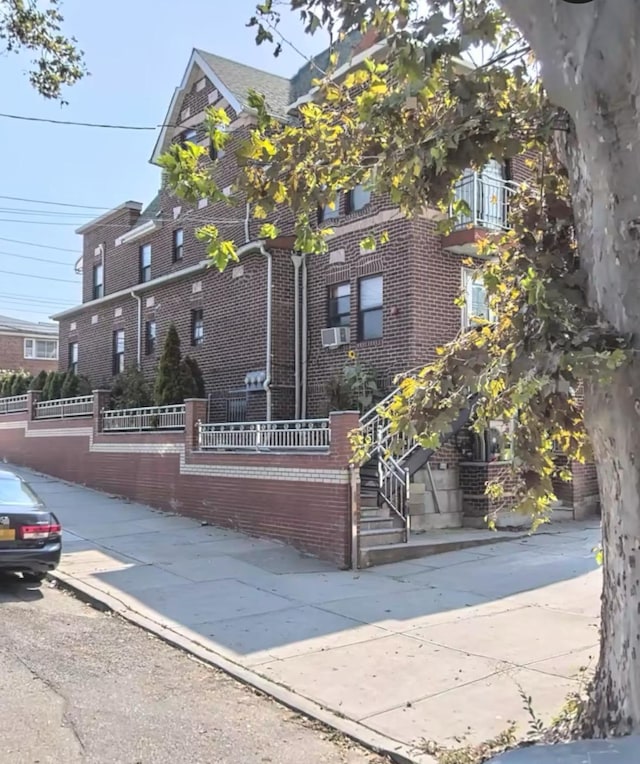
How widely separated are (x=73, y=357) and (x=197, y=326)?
802cm

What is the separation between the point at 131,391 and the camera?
64.7ft

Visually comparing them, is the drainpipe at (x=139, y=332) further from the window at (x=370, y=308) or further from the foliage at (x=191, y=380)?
the window at (x=370, y=308)

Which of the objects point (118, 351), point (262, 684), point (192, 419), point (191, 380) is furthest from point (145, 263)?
point (262, 684)

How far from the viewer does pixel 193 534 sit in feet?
42.4

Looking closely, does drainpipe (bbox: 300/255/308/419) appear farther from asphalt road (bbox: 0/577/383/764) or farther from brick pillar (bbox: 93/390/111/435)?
asphalt road (bbox: 0/577/383/764)

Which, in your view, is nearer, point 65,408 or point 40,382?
point 65,408

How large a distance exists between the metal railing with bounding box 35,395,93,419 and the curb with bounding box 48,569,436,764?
10.7 meters

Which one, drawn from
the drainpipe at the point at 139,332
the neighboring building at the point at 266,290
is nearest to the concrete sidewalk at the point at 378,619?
the neighboring building at the point at 266,290

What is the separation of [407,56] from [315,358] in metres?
12.0

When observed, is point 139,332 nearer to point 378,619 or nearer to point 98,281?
point 98,281

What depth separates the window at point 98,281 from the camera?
24.8 metres

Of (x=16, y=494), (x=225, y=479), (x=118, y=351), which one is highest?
(x=118, y=351)

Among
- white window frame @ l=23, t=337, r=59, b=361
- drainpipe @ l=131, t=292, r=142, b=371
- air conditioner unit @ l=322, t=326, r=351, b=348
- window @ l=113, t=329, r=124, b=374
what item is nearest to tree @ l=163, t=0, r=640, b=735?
air conditioner unit @ l=322, t=326, r=351, b=348

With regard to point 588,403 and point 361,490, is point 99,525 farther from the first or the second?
point 588,403
